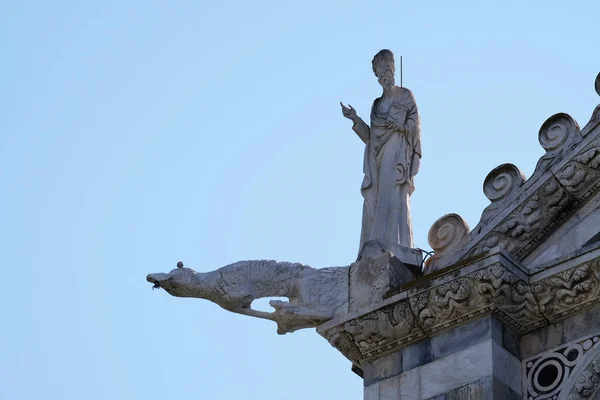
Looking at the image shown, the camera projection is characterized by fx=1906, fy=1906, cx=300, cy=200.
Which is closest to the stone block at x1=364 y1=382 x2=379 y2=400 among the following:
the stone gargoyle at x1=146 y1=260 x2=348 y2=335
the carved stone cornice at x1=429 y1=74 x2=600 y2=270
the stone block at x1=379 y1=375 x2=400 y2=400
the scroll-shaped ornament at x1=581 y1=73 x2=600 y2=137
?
the stone block at x1=379 y1=375 x2=400 y2=400

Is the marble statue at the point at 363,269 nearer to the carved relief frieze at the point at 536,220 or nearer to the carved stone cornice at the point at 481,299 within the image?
the carved stone cornice at the point at 481,299

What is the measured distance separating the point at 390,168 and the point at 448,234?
1051 millimetres

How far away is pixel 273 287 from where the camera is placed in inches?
689

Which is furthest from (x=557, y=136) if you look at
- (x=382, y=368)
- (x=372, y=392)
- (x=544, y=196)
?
(x=372, y=392)

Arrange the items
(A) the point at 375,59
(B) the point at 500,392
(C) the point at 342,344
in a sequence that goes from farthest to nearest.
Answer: (A) the point at 375,59 → (C) the point at 342,344 → (B) the point at 500,392

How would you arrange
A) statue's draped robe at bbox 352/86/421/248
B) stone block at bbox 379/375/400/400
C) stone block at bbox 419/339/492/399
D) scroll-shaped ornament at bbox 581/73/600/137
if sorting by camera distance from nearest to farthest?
stone block at bbox 419/339/492/399 < stone block at bbox 379/375/400/400 < scroll-shaped ornament at bbox 581/73/600/137 < statue's draped robe at bbox 352/86/421/248

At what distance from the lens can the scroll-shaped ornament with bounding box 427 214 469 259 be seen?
1712 cm

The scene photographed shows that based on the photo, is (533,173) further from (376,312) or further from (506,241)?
(376,312)

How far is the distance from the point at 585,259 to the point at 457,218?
5.42ft

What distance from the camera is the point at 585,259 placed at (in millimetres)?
15984

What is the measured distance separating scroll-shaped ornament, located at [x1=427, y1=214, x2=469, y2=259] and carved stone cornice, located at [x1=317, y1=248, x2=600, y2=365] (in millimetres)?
592

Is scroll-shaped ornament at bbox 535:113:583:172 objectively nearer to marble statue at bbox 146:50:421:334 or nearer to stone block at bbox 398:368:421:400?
marble statue at bbox 146:50:421:334

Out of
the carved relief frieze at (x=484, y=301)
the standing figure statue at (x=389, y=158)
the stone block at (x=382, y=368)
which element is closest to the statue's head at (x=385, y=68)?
the standing figure statue at (x=389, y=158)

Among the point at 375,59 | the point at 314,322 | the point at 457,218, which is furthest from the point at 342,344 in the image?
the point at 375,59
